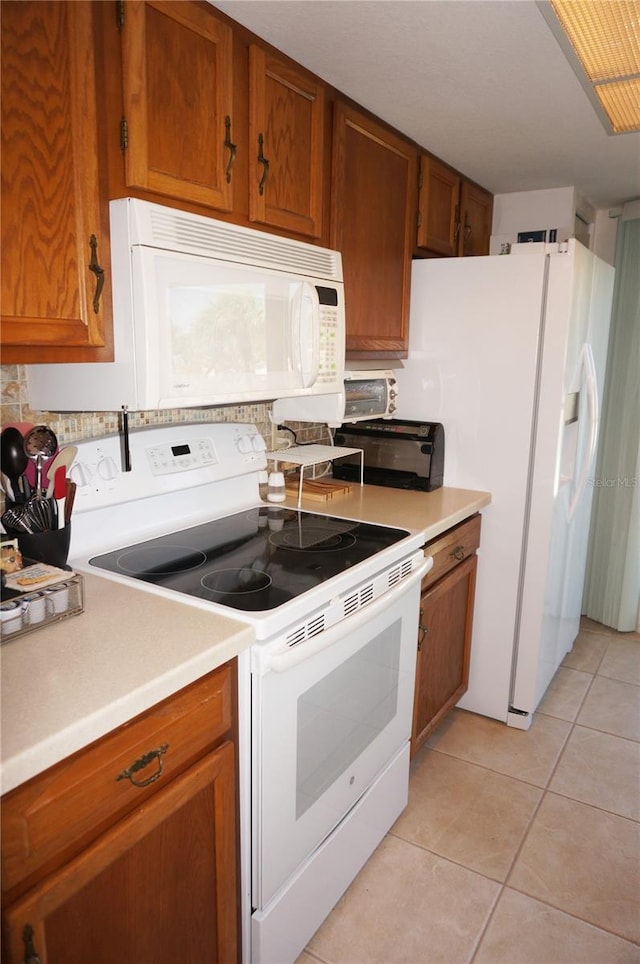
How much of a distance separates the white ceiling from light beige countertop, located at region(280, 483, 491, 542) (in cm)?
124

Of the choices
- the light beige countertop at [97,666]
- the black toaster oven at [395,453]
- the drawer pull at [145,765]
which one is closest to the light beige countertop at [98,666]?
the light beige countertop at [97,666]

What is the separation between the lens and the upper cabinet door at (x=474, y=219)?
2.71 m

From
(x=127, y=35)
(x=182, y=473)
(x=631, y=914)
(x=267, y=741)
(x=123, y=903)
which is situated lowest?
(x=631, y=914)

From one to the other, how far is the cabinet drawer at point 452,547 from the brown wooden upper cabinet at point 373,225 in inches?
27.1

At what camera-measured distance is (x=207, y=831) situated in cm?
123

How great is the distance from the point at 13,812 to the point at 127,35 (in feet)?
4.45

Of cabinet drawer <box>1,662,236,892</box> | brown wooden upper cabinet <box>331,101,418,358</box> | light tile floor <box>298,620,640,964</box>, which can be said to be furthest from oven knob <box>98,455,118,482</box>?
light tile floor <box>298,620,640,964</box>

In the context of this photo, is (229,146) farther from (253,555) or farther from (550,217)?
(550,217)

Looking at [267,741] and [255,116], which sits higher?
[255,116]

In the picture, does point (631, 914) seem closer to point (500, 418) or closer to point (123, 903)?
point (123, 903)

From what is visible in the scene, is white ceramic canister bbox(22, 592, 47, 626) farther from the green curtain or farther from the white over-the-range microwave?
the green curtain

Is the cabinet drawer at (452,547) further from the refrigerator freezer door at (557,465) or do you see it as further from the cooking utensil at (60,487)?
the cooking utensil at (60,487)

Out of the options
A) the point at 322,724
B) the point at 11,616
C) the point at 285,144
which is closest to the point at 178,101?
the point at 285,144

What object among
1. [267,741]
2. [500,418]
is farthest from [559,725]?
[267,741]
